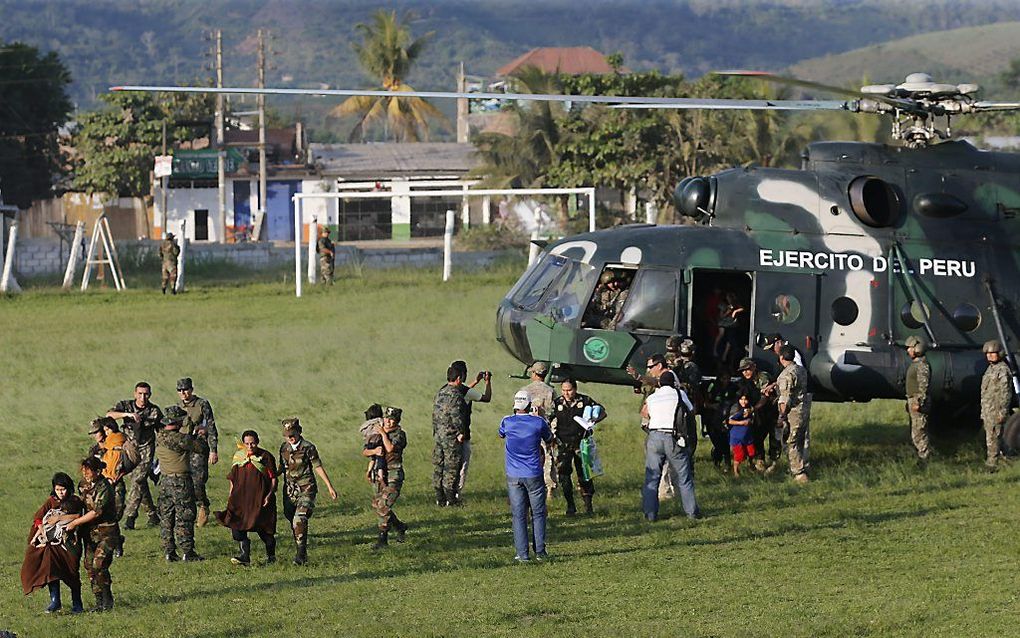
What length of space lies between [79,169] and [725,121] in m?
31.7

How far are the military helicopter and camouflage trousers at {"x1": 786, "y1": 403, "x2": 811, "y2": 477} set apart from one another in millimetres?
657

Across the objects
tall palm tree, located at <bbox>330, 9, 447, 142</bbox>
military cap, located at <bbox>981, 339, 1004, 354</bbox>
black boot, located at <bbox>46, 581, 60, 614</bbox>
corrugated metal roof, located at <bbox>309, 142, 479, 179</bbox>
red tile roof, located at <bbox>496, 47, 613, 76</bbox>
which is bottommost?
black boot, located at <bbox>46, 581, 60, 614</bbox>

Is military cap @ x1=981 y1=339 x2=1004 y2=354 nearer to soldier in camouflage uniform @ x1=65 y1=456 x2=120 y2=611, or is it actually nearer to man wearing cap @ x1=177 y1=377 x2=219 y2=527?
man wearing cap @ x1=177 y1=377 x2=219 y2=527

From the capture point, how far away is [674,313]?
1775 centimetres

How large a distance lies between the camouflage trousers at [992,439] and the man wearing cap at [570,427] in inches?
192

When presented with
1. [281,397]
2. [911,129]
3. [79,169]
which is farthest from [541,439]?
[79,169]

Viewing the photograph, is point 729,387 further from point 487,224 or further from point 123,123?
point 123,123

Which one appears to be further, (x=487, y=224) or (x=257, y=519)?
(x=487, y=224)

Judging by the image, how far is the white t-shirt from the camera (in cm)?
1556

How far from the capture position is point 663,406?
1558 centimetres

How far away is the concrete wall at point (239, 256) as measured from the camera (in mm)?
43125

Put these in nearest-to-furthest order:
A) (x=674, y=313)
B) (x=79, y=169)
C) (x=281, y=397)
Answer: (x=674, y=313)
(x=281, y=397)
(x=79, y=169)

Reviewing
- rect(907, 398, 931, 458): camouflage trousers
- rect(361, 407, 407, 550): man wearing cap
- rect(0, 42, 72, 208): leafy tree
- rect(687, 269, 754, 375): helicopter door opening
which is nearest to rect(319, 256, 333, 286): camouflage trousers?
rect(687, 269, 754, 375): helicopter door opening

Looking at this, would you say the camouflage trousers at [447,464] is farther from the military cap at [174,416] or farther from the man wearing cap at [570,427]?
the military cap at [174,416]
